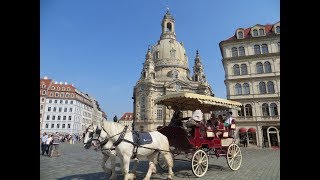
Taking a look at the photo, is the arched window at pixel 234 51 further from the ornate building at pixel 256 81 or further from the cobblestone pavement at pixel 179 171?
the cobblestone pavement at pixel 179 171

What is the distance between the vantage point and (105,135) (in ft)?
26.5

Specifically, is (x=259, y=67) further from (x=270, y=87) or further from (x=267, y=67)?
(x=270, y=87)

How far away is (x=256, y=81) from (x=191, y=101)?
2906cm

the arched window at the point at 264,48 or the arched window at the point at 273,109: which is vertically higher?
the arched window at the point at 264,48

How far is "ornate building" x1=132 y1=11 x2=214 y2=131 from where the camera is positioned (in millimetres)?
72438

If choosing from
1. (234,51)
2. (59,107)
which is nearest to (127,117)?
(59,107)

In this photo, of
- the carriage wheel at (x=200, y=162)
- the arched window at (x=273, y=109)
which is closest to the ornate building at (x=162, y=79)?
the arched window at (x=273, y=109)

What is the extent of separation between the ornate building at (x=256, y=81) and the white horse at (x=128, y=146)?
101ft

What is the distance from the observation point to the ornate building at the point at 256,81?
36.0 m

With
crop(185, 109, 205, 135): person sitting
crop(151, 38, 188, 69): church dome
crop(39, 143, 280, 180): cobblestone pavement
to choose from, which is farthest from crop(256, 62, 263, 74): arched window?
crop(151, 38, 188, 69): church dome
